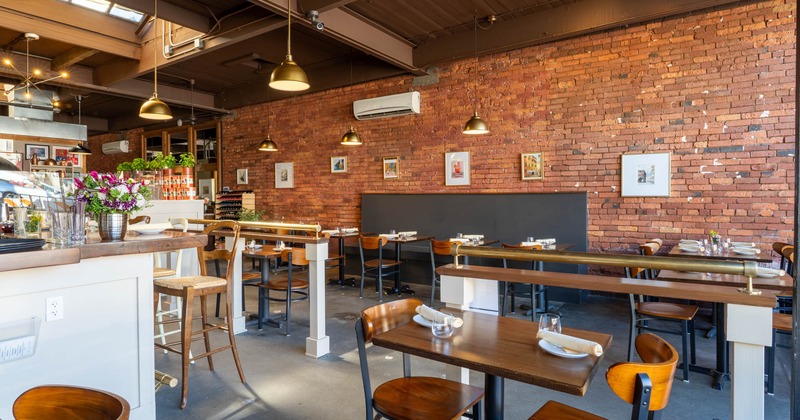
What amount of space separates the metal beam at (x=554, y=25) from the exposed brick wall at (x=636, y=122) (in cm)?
26

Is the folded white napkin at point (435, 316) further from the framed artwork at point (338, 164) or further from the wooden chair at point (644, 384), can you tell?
the framed artwork at point (338, 164)

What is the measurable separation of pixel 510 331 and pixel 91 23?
291 inches

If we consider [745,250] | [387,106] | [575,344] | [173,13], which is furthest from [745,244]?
[173,13]

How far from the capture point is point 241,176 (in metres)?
10.2

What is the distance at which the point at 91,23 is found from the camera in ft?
20.7

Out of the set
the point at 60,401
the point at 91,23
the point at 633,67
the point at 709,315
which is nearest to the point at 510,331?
the point at 60,401

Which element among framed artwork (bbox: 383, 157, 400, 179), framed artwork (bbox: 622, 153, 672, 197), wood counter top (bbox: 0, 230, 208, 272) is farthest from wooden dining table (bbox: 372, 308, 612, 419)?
framed artwork (bbox: 383, 157, 400, 179)

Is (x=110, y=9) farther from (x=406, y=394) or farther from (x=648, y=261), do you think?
(x=648, y=261)

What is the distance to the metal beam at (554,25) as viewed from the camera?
518cm

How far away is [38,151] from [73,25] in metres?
5.22

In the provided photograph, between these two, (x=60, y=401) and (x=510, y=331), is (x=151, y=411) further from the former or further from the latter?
(x=510, y=331)

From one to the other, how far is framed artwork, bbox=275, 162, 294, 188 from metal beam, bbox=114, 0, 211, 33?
3640 millimetres

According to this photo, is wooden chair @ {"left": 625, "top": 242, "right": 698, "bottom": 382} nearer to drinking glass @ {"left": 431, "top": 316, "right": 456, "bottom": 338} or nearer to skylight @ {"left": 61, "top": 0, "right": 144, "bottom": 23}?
drinking glass @ {"left": 431, "top": 316, "right": 456, "bottom": 338}

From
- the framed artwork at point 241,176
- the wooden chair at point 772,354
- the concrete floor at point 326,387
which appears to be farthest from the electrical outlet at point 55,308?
the framed artwork at point 241,176
